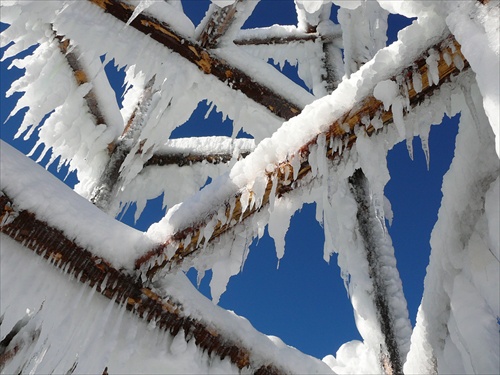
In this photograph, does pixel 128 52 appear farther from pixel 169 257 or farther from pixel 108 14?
pixel 169 257

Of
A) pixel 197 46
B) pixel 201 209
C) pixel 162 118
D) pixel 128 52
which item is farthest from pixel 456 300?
pixel 162 118

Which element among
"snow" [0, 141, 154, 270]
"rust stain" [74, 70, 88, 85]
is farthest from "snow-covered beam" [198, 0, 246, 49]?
"snow" [0, 141, 154, 270]

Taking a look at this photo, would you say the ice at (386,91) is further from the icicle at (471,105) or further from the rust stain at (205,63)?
the rust stain at (205,63)

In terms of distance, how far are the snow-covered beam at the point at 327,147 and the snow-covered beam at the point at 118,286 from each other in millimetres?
152

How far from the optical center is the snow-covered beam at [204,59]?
3287 millimetres

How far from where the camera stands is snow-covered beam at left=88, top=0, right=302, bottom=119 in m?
3.29

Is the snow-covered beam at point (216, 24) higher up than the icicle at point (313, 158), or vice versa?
the snow-covered beam at point (216, 24)

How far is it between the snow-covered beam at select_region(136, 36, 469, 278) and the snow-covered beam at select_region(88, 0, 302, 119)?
1839 mm

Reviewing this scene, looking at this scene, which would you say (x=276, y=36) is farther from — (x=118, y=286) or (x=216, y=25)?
(x=118, y=286)

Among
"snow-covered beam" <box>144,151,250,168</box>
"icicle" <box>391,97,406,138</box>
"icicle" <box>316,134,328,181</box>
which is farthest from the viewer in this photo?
"snow-covered beam" <box>144,151,250,168</box>

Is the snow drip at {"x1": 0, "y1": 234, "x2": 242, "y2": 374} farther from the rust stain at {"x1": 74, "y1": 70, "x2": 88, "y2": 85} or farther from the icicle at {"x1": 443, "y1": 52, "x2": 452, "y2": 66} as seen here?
the rust stain at {"x1": 74, "y1": 70, "x2": 88, "y2": 85}

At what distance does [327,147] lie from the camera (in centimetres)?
196

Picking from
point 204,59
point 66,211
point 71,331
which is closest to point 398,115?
point 66,211

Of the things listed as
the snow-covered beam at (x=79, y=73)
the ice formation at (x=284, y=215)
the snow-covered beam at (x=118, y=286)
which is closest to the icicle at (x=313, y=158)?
the ice formation at (x=284, y=215)
